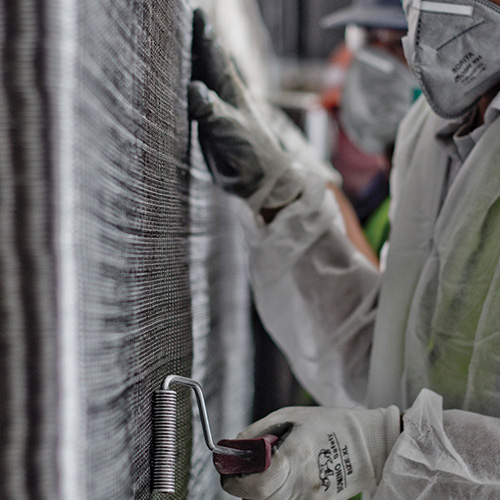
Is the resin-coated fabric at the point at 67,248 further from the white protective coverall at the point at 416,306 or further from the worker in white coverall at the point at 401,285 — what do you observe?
the white protective coverall at the point at 416,306

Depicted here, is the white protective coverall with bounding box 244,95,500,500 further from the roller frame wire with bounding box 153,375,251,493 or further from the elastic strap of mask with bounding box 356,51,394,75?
the elastic strap of mask with bounding box 356,51,394,75

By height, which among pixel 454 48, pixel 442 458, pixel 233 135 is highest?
pixel 454 48

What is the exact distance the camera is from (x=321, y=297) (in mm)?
1093

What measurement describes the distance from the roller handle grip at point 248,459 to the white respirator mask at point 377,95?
1615 mm

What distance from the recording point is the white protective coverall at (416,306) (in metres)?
0.73

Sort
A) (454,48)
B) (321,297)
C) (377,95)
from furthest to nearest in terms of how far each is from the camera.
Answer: (377,95)
(321,297)
(454,48)

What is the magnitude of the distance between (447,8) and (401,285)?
1.54 feet

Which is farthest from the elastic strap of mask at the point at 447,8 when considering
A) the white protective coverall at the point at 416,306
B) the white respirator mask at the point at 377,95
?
the white respirator mask at the point at 377,95

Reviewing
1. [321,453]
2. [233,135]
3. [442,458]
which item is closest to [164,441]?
[321,453]

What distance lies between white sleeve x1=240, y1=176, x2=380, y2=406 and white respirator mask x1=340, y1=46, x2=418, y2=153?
39.1 inches

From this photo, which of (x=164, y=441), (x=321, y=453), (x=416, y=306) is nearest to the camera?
(x=164, y=441)

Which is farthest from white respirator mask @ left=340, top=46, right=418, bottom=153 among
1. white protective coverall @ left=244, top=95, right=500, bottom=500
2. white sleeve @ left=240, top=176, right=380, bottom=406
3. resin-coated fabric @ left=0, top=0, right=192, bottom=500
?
resin-coated fabric @ left=0, top=0, right=192, bottom=500

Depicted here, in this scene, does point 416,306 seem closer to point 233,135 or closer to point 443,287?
point 443,287

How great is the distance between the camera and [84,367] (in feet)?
1.37
